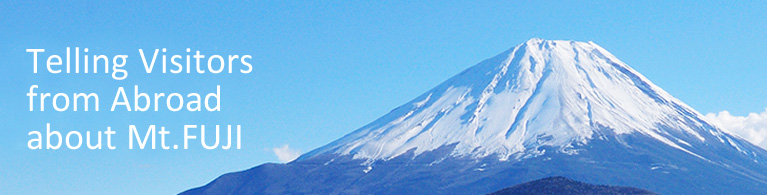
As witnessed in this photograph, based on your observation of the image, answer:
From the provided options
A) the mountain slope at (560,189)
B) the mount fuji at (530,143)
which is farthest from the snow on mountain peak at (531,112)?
the mountain slope at (560,189)

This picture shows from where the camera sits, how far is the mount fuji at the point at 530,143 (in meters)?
110

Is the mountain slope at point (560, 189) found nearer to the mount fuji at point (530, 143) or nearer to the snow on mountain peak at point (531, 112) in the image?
the mount fuji at point (530, 143)

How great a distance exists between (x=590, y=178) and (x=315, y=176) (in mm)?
25880

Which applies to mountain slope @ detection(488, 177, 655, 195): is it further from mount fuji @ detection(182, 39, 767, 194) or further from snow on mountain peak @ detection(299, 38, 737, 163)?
snow on mountain peak @ detection(299, 38, 737, 163)

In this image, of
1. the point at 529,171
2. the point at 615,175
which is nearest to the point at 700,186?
the point at 615,175

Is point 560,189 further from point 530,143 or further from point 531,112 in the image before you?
point 531,112

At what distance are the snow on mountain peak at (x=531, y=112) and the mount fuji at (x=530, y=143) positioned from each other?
0.60 ft

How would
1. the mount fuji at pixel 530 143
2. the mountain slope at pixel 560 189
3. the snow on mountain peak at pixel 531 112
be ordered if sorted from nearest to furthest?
the mountain slope at pixel 560 189 → the mount fuji at pixel 530 143 → the snow on mountain peak at pixel 531 112

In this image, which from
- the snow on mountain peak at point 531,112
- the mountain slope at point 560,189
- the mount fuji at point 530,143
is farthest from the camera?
the snow on mountain peak at point 531,112

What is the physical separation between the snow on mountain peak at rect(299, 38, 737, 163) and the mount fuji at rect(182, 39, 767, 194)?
183 millimetres

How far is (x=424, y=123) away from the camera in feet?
423

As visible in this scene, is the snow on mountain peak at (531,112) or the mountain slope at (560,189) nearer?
the mountain slope at (560,189)

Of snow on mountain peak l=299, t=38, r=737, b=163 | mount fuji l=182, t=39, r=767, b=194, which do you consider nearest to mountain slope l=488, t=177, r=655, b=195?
mount fuji l=182, t=39, r=767, b=194

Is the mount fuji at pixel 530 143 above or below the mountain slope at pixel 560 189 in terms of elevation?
above
